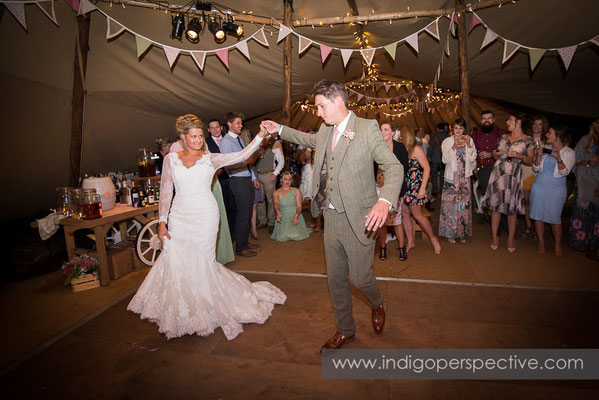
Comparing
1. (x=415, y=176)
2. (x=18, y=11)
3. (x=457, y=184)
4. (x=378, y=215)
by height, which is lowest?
(x=378, y=215)

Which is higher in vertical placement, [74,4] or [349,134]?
[74,4]

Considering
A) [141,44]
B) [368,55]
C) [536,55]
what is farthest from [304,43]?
[536,55]

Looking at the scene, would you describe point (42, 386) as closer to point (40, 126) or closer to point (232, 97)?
point (40, 126)

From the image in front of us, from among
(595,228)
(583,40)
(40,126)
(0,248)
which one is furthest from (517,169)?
(0,248)

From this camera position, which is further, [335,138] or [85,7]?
[85,7]

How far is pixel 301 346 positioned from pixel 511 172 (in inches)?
146

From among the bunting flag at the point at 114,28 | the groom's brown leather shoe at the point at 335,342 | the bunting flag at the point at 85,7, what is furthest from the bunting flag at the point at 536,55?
the bunting flag at the point at 85,7

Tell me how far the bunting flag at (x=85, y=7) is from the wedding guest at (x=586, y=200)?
6.12 metres

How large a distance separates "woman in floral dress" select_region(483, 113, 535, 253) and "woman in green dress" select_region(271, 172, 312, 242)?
9.12 feet

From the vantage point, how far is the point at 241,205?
438 centimetres

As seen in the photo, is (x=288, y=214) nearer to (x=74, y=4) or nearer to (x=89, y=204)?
(x=89, y=204)

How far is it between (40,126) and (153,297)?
3.14 meters

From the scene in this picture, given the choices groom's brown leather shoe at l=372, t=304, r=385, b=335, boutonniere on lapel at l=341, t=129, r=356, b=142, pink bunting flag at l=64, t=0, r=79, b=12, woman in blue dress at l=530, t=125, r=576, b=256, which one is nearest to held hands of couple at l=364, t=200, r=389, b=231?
boutonniere on lapel at l=341, t=129, r=356, b=142

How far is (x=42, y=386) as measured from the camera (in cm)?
205
